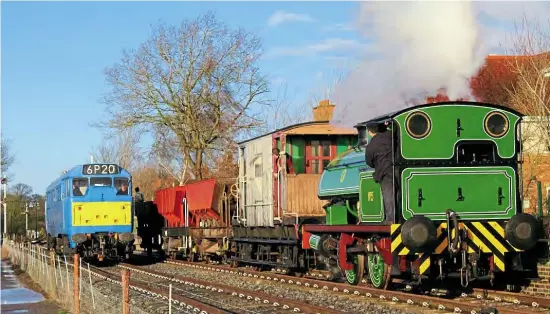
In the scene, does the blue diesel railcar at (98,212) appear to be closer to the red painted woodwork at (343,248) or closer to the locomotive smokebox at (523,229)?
the red painted woodwork at (343,248)

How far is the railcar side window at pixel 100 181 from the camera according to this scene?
27281 millimetres

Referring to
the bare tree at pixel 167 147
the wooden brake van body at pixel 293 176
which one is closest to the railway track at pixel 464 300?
the wooden brake van body at pixel 293 176

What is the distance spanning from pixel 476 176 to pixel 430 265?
1714mm

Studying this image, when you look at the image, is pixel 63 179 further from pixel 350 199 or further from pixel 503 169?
pixel 503 169

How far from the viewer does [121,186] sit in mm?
27594

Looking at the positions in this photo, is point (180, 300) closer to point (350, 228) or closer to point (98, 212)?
point (350, 228)

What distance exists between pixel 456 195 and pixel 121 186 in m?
16.0

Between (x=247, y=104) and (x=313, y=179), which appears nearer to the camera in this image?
(x=313, y=179)

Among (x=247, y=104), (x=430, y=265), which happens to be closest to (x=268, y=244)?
(x=430, y=265)

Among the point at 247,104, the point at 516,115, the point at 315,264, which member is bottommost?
the point at 315,264

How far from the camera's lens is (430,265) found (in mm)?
13695

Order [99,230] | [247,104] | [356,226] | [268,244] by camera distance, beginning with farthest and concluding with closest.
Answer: [247,104] < [99,230] < [268,244] < [356,226]

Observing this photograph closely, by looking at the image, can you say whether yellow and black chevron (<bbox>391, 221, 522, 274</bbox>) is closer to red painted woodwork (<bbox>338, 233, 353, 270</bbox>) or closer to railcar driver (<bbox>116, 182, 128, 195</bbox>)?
red painted woodwork (<bbox>338, 233, 353, 270</bbox>)

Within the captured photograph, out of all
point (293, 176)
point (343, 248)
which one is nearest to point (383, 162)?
point (343, 248)
